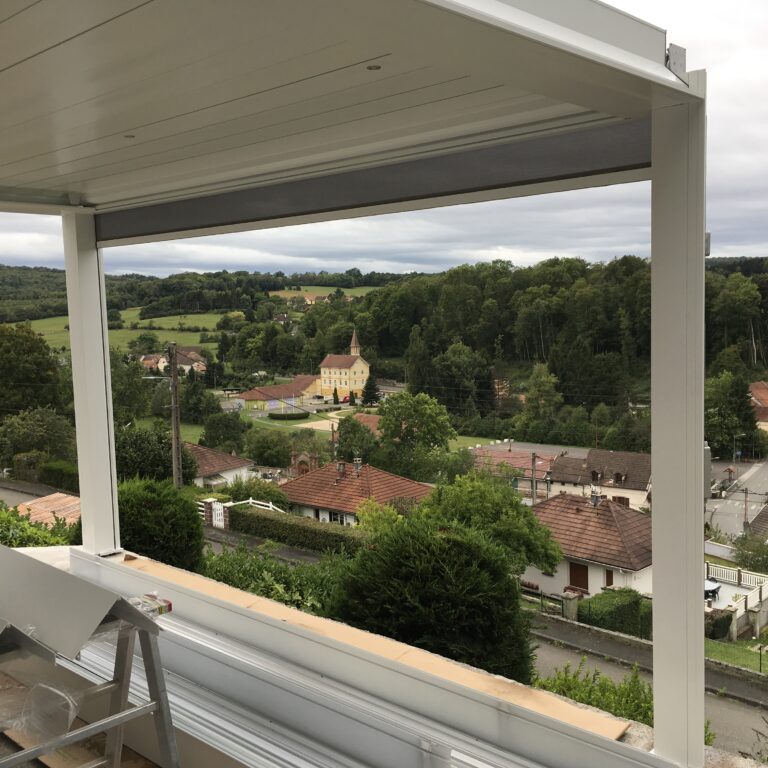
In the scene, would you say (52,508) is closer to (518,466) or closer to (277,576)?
(277,576)

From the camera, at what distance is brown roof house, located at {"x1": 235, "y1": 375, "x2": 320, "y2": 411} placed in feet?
14.4

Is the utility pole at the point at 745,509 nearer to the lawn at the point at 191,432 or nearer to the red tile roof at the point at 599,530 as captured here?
the red tile roof at the point at 599,530

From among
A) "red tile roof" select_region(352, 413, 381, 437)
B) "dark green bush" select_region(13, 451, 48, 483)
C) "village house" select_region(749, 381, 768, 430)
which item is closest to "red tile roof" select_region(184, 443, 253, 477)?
"red tile roof" select_region(352, 413, 381, 437)

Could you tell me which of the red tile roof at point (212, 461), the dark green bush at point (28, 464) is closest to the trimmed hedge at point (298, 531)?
the red tile roof at point (212, 461)

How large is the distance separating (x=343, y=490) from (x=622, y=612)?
1704 mm

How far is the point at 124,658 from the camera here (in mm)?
2398

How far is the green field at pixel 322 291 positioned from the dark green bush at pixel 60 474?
2341 millimetres

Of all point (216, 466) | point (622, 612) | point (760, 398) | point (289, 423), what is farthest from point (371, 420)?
point (760, 398)

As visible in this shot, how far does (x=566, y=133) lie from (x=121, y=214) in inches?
114

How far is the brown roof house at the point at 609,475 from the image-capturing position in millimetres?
3107

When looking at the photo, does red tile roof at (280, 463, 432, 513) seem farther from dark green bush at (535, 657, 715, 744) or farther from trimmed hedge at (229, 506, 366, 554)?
dark green bush at (535, 657, 715, 744)

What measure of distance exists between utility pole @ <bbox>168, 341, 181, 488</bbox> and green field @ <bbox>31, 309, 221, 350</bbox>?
0.10m

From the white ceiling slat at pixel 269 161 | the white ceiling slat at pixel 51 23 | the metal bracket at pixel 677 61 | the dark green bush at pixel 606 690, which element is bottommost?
the dark green bush at pixel 606 690

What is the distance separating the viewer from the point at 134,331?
5.45m
